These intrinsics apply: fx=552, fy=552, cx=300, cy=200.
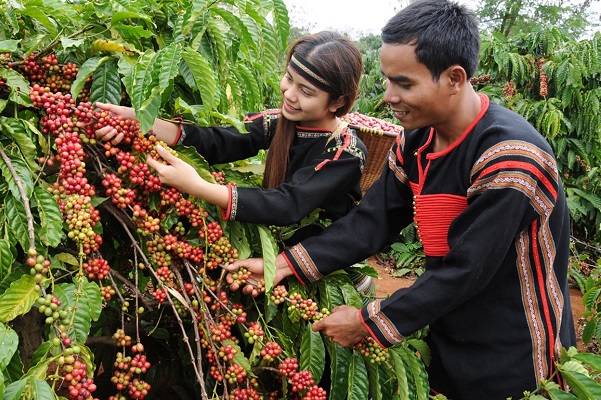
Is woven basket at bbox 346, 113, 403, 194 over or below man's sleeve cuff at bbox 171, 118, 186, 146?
below

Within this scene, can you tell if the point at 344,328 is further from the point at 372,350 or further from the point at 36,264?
the point at 36,264

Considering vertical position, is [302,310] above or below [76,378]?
below

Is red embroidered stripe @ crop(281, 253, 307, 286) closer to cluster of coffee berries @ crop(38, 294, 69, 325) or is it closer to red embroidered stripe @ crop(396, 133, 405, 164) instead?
red embroidered stripe @ crop(396, 133, 405, 164)

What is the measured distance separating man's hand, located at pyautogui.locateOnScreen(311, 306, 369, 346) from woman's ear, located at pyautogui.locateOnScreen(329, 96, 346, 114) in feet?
2.38

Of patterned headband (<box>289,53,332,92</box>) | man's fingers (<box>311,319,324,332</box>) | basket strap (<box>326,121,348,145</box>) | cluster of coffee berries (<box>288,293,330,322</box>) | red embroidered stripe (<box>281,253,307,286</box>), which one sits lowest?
man's fingers (<box>311,319,324,332</box>)

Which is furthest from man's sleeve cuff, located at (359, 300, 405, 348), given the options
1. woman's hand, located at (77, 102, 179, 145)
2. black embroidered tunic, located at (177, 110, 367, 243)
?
woman's hand, located at (77, 102, 179, 145)

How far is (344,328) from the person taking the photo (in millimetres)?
1574

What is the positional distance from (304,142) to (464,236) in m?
0.73

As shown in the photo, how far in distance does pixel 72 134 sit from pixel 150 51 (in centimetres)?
31

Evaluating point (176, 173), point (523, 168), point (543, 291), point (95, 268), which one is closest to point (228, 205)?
point (176, 173)

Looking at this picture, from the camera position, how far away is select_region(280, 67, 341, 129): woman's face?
184cm

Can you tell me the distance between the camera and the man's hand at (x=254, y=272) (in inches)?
61.1

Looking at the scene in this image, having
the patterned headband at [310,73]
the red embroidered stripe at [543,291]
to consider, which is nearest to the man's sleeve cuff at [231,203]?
the patterned headband at [310,73]

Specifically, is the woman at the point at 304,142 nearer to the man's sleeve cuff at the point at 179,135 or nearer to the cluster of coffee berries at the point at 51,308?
the man's sleeve cuff at the point at 179,135
